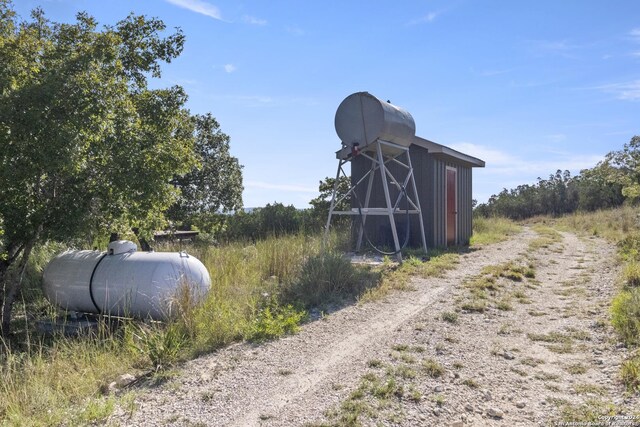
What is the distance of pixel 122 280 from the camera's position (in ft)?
23.2

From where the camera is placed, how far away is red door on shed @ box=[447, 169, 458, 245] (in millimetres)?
14812

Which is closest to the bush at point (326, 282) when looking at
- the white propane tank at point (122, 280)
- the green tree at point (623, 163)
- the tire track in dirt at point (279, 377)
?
the tire track in dirt at point (279, 377)

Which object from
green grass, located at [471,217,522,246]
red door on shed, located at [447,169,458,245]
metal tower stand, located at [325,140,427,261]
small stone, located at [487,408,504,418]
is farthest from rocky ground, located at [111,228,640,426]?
green grass, located at [471,217,522,246]

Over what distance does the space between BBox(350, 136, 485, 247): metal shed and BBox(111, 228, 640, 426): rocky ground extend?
20.9 feet

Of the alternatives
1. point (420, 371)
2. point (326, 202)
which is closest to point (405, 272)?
point (420, 371)

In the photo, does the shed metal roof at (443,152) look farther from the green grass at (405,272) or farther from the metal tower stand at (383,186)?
the green grass at (405,272)

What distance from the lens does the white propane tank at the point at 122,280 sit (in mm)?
6773

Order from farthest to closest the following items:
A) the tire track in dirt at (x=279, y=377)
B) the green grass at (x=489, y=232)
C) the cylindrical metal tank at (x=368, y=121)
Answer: the green grass at (x=489, y=232)
the cylindrical metal tank at (x=368, y=121)
the tire track in dirt at (x=279, y=377)

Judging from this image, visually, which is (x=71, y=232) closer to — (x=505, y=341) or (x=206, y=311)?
(x=206, y=311)

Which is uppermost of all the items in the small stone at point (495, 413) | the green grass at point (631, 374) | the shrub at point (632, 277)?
the shrub at point (632, 277)

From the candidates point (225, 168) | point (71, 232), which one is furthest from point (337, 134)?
point (71, 232)

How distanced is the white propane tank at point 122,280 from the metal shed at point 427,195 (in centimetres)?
750

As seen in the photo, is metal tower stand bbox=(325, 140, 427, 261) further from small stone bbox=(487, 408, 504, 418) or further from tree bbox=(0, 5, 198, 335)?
small stone bbox=(487, 408, 504, 418)

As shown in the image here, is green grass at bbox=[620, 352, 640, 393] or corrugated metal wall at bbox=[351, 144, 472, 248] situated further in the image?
corrugated metal wall at bbox=[351, 144, 472, 248]
